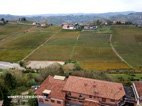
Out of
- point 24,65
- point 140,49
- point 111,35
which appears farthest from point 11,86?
point 111,35

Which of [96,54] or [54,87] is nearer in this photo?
[54,87]

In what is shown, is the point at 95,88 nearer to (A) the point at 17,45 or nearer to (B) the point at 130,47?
(B) the point at 130,47

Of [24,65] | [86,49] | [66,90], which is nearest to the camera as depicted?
[66,90]

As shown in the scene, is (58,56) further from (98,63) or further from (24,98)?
(24,98)

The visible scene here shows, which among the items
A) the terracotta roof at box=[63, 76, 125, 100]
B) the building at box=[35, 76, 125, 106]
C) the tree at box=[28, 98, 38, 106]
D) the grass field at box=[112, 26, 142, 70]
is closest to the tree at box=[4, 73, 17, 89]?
the tree at box=[28, 98, 38, 106]

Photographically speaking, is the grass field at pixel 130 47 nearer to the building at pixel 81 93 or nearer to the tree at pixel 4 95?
the building at pixel 81 93

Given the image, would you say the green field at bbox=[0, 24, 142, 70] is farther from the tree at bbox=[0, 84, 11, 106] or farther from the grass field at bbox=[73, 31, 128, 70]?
the tree at bbox=[0, 84, 11, 106]

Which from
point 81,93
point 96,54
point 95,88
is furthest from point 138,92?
point 96,54

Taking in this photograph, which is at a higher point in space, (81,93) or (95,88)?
(95,88)
